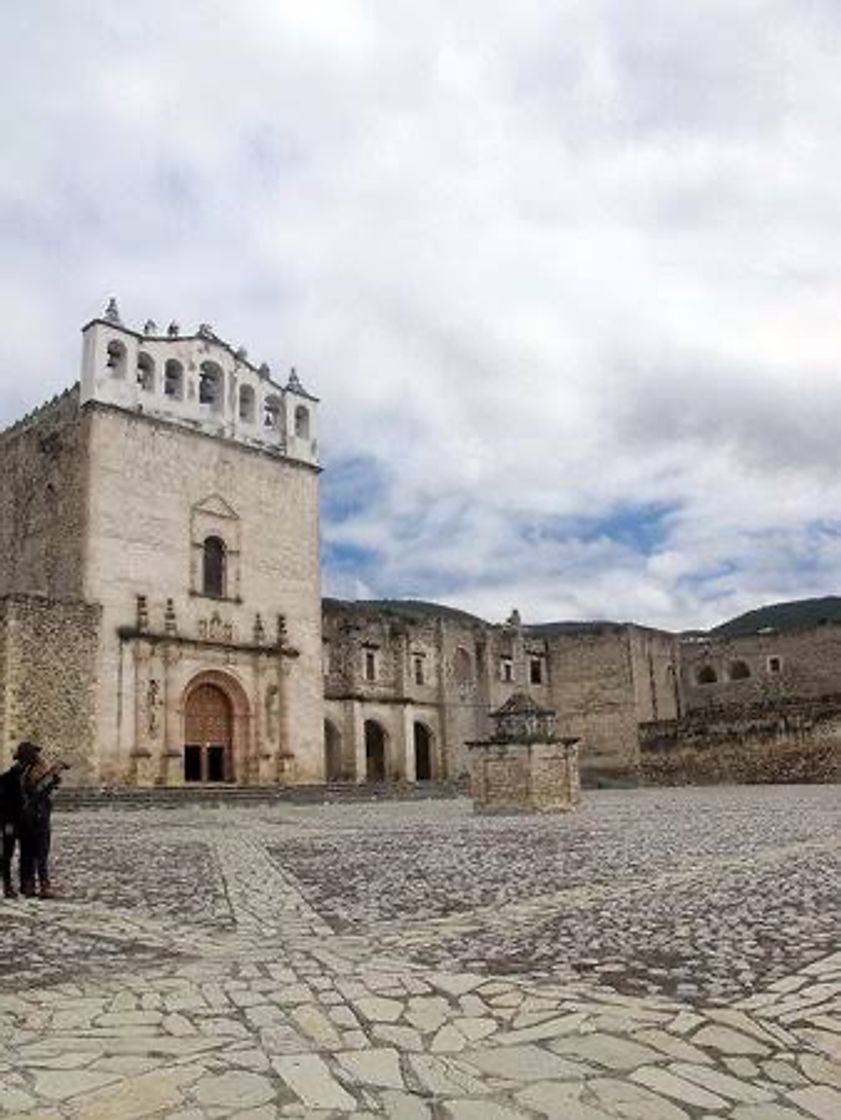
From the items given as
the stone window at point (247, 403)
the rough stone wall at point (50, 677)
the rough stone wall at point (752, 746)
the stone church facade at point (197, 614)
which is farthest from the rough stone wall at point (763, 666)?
the rough stone wall at point (50, 677)

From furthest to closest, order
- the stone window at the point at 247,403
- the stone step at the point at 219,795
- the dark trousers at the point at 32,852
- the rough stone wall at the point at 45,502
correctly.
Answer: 1. the stone window at the point at 247,403
2. the rough stone wall at the point at 45,502
3. the stone step at the point at 219,795
4. the dark trousers at the point at 32,852

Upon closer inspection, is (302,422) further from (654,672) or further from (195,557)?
(654,672)

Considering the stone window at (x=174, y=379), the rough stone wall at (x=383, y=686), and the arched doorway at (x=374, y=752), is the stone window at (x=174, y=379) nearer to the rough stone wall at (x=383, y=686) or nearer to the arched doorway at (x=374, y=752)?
the rough stone wall at (x=383, y=686)

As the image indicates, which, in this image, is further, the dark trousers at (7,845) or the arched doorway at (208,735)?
the arched doorway at (208,735)

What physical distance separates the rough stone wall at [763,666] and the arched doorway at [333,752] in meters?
16.6

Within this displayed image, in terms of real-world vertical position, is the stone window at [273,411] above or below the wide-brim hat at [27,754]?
above

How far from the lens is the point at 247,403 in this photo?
101 feet

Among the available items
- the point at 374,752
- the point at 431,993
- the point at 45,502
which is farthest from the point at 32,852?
the point at 374,752

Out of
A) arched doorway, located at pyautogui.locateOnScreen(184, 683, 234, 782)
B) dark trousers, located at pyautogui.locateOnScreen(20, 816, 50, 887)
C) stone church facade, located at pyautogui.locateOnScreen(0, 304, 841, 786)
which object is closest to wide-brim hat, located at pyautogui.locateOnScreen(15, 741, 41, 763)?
dark trousers, located at pyautogui.locateOnScreen(20, 816, 50, 887)

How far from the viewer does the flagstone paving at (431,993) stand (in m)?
3.04

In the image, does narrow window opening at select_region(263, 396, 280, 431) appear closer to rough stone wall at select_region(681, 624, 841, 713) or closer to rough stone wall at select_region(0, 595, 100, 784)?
rough stone wall at select_region(0, 595, 100, 784)

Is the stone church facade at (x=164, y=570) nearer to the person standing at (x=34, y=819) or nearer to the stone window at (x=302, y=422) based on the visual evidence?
the stone window at (x=302, y=422)

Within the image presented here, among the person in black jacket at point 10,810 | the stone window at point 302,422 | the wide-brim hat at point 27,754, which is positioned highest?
the stone window at point 302,422

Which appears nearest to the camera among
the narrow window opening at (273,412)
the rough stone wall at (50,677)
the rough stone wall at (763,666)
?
the rough stone wall at (50,677)
